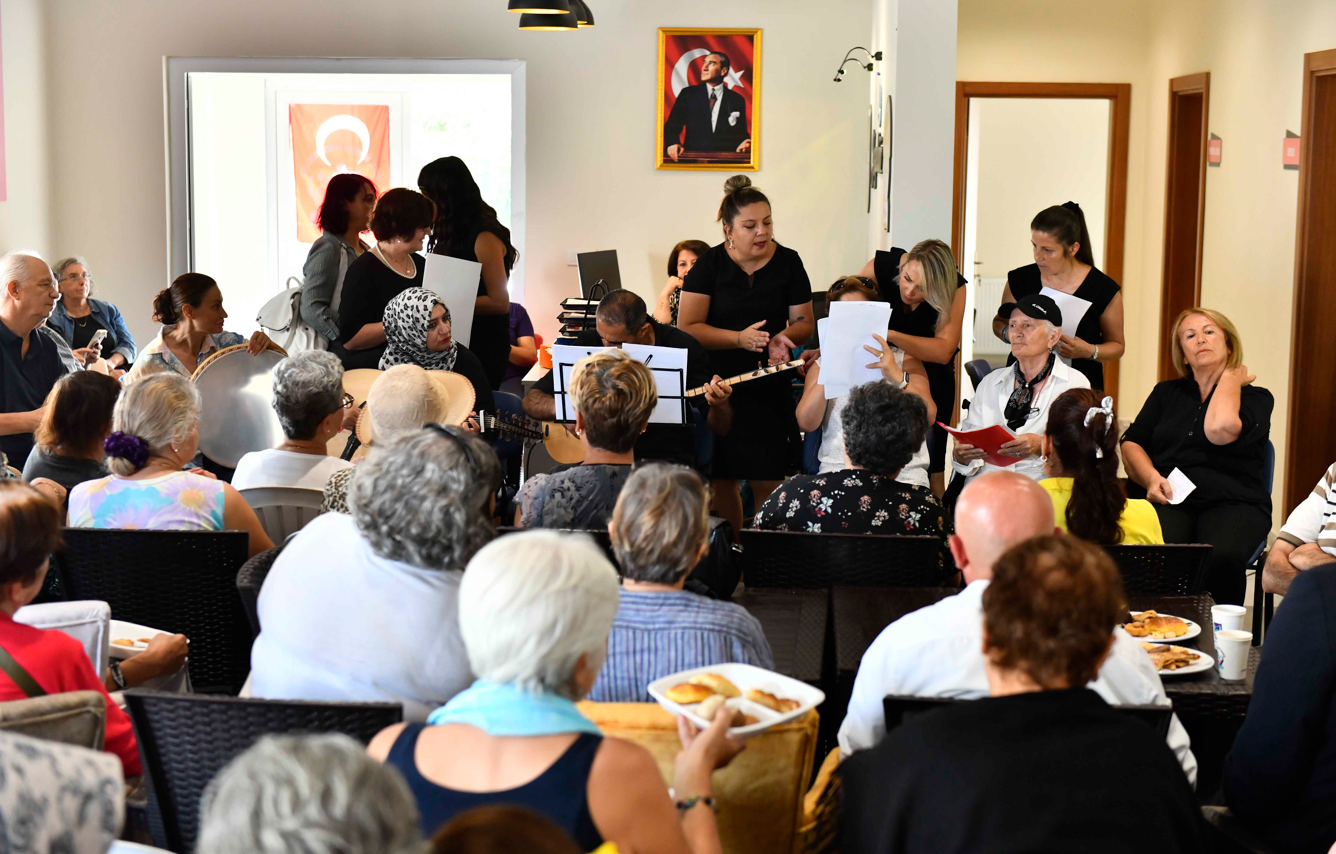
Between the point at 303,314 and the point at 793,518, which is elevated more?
the point at 303,314

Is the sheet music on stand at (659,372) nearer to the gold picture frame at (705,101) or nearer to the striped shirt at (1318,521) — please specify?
the striped shirt at (1318,521)

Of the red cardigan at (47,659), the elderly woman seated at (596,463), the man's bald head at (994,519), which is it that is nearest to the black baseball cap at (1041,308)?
the elderly woman seated at (596,463)

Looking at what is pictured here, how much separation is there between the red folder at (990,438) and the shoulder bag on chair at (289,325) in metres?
2.37

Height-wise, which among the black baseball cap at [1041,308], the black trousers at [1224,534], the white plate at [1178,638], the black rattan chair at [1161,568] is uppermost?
the black baseball cap at [1041,308]

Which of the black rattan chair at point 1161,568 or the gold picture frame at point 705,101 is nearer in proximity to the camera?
the black rattan chair at point 1161,568

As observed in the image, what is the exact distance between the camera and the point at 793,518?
3143mm

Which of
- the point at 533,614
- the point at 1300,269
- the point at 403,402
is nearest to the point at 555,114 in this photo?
the point at 1300,269

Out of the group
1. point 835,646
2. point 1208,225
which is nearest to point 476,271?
point 835,646

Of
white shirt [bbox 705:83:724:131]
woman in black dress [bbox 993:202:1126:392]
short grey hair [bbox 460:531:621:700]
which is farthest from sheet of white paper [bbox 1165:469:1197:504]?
white shirt [bbox 705:83:724:131]

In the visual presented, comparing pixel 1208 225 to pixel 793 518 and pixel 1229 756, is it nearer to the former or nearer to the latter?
pixel 793 518

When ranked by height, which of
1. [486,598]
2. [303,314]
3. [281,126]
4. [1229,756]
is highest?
[281,126]

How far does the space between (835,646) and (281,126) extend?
611 cm

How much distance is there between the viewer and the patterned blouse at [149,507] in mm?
2904

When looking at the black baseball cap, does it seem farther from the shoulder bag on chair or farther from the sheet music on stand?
the shoulder bag on chair
